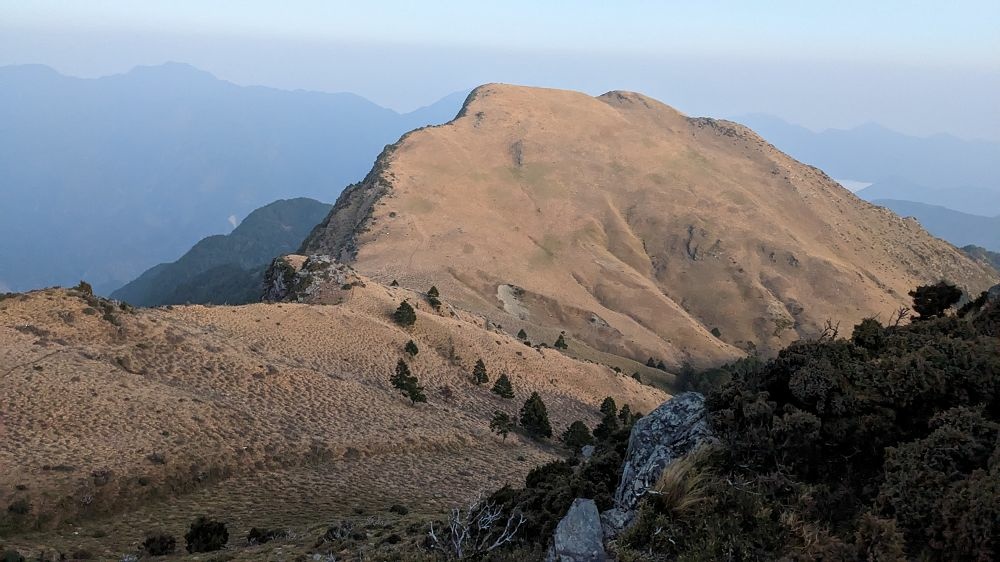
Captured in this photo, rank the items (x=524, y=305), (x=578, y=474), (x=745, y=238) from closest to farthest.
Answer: (x=578, y=474) → (x=524, y=305) → (x=745, y=238)

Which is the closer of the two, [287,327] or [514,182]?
[287,327]

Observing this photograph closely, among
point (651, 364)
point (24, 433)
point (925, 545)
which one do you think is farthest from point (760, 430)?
point (651, 364)

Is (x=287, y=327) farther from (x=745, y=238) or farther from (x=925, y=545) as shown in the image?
(x=745, y=238)

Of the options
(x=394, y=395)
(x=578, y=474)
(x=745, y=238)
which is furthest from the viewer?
(x=745, y=238)

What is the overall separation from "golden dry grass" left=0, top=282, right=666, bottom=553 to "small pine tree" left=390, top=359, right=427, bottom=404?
0.57m

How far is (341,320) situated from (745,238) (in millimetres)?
89107

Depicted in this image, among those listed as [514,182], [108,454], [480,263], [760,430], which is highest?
[514,182]

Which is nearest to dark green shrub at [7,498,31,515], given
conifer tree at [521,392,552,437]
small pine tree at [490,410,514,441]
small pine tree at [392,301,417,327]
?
small pine tree at [490,410,514,441]

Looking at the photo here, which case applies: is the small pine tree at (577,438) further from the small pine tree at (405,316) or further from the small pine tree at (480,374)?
the small pine tree at (405,316)

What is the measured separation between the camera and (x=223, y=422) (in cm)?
2294

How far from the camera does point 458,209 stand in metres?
97.2

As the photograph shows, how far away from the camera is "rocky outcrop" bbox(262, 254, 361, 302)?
47750 millimetres

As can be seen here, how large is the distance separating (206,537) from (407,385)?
57.3 ft

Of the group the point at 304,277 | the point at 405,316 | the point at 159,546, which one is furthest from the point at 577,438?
the point at 304,277
